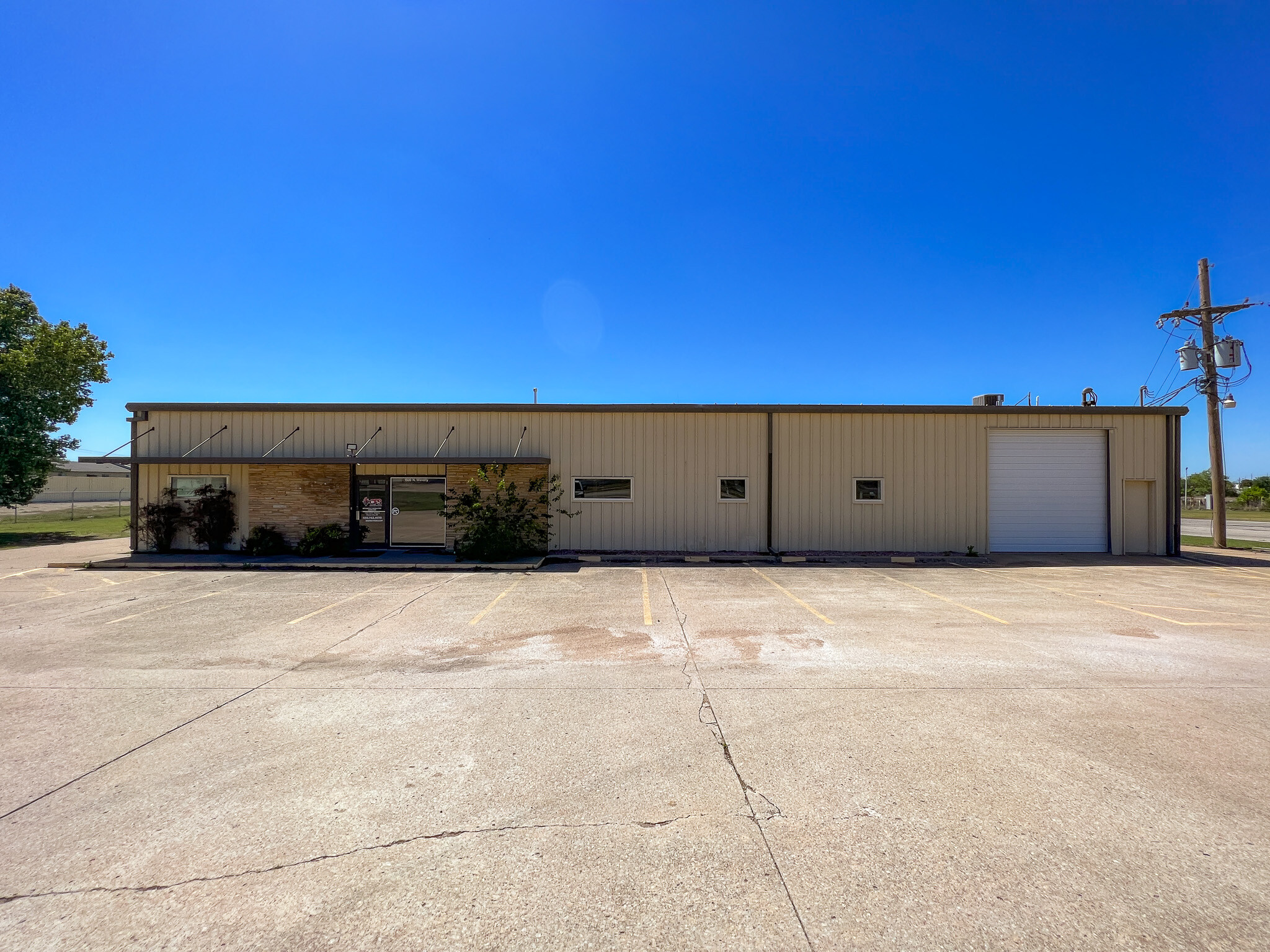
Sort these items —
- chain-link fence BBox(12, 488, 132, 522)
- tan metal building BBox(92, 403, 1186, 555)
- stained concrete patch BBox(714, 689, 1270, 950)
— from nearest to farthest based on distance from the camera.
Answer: stained concrete patch BBox(714, 689, 1270, 950) < tan metal building BBox(92, 403, 1186, 555) < chain-link fence BBox(12, 488, 132, 522)

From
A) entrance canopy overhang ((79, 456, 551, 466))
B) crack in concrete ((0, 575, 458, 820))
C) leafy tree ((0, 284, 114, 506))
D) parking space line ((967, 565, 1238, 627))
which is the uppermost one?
leafy tree ((0, 284, 114, 506))

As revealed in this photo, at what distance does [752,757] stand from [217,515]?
17.7 m

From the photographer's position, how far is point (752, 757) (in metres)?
4.08

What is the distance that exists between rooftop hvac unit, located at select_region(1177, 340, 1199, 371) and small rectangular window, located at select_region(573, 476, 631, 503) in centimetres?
2015

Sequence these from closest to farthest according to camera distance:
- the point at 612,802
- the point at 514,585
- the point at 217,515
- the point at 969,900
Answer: the point at 969,900 → the point at 612,802 → the point at 514,585 → the point at 217,515

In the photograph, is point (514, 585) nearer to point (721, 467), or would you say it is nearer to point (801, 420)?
point (721, 467)

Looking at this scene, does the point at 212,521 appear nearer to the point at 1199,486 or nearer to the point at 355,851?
the point at 355,851

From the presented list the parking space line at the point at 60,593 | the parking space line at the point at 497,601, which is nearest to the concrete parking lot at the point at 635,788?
the parking space line at the point at 497,601

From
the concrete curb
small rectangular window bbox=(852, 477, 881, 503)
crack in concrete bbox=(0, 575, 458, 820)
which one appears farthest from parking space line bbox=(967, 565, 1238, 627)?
crack in concrete bbox=(0, 575, 458, 820)

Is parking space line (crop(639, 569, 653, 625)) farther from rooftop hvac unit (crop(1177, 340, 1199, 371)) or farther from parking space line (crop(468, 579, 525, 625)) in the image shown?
rooftop hvac unit (crop(1177, 340, 1199, 371))

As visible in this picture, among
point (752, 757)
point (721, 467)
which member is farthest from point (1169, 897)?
point (721, 467)

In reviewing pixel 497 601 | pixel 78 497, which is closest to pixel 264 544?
pixel 497 601

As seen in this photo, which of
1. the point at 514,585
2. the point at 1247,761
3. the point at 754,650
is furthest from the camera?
the point at 514,585

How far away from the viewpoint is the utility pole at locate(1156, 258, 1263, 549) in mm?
19344
